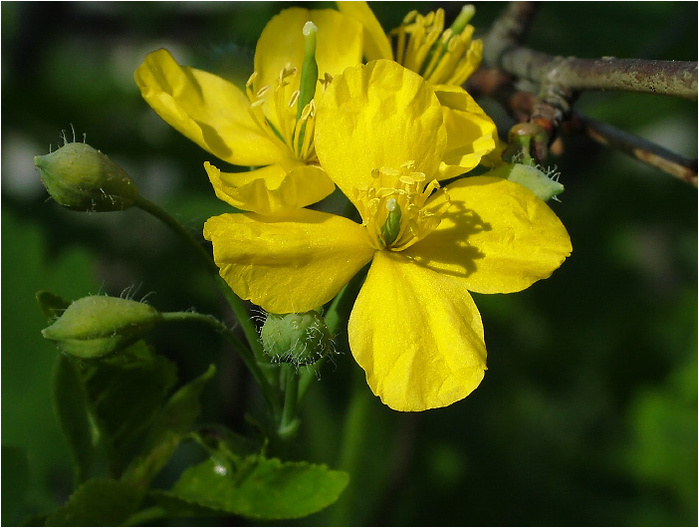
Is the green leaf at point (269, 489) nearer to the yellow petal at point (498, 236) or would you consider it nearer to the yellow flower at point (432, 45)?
the yellow petal at point (498, 236)

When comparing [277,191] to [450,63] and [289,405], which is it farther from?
[450,63]

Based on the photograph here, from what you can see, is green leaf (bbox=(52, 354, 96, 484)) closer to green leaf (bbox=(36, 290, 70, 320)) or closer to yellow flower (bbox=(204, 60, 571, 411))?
green leaf (bbox=(36, 290, 70, 320))

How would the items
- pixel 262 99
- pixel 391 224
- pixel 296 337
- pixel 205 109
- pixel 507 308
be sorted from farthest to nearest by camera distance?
1. pixel 507 308
2. pixel 205 109
3. pixel 262 99
4. pixel 391 224
5. pixel 296 337

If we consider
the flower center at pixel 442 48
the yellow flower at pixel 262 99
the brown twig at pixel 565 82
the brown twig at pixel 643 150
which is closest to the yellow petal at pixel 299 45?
the yellow flower at pixel 262 99

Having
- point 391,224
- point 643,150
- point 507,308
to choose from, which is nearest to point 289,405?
point 391,224

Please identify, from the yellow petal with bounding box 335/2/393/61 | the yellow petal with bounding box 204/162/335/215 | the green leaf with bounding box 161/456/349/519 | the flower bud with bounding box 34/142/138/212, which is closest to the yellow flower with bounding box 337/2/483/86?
the yellow petal with bounding box 335/2/393/61

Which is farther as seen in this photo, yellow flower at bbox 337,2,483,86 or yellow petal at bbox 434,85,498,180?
yellow flower at bbox 337,2,483,86

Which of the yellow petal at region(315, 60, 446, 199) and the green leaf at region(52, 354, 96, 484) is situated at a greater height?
the yellow petal at region(315, 60, 446, 199)
